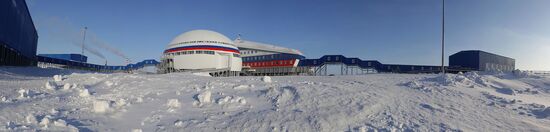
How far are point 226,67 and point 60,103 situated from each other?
1594 inches

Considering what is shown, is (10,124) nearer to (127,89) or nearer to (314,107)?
(127,89)

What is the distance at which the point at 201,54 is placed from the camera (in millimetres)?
48625

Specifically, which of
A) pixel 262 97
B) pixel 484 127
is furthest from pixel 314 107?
pixel 484 127

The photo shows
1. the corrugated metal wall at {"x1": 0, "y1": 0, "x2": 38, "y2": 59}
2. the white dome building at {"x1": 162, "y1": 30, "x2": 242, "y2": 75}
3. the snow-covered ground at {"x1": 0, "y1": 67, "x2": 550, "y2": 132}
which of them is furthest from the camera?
the white dome building at {"x1": 162, "y1": 30, "x2": 242, "y2": 75}

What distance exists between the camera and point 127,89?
1263cm

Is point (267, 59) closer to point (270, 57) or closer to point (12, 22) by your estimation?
point (270, 57)

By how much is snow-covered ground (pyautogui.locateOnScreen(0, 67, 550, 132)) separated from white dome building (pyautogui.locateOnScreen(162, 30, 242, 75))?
36.1m

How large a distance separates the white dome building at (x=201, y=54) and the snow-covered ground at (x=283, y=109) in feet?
119

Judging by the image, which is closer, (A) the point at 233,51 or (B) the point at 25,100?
(B) the point at 25,100

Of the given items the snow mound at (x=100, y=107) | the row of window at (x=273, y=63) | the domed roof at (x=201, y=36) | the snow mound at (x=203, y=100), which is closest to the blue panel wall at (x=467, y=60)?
the row of window at (x=273, y=63)

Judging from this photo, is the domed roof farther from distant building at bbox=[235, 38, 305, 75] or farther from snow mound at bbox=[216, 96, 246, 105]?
snow mound at bbox=[216, 96, 246, 105]

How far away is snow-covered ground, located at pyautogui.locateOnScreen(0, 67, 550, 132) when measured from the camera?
7.73 meters

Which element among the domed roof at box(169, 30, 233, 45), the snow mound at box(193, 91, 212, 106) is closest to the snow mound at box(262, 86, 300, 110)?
the snow mound at box(193, 91, 212, 106)

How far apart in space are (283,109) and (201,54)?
1614 inches
